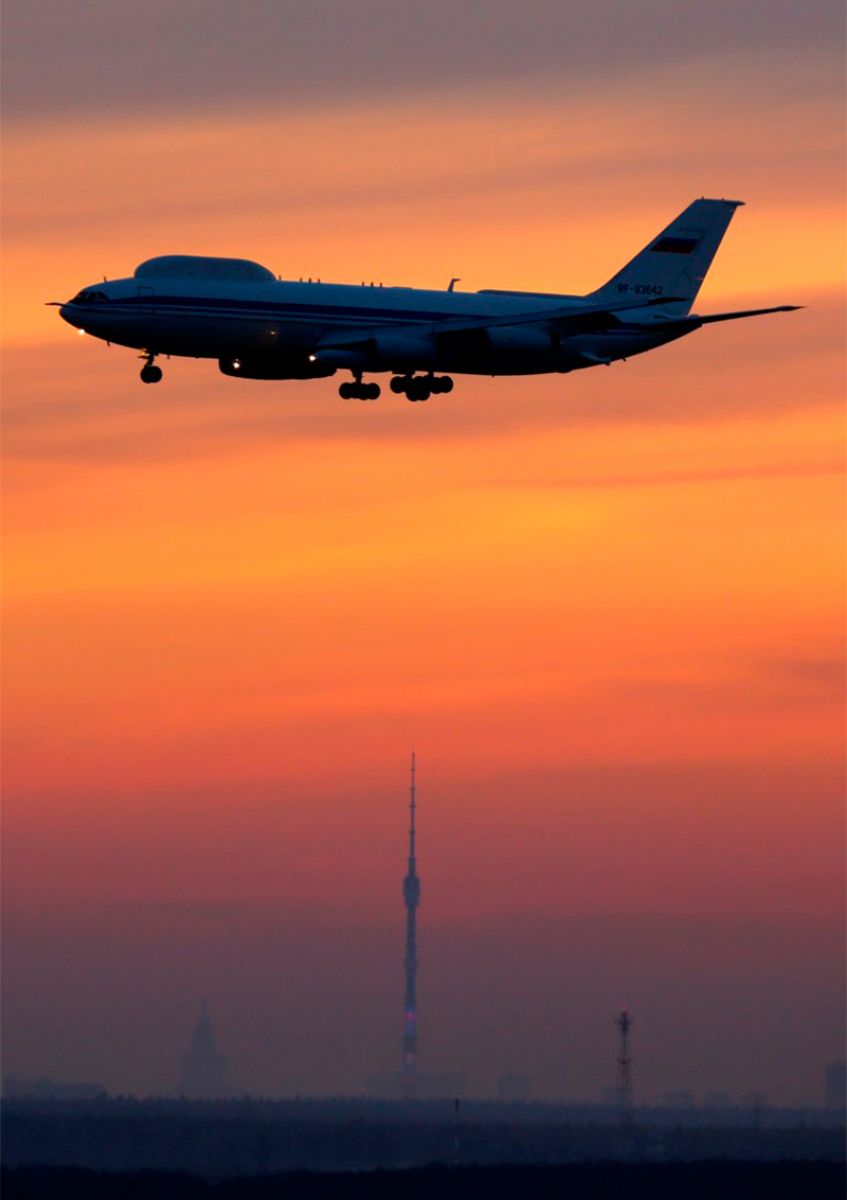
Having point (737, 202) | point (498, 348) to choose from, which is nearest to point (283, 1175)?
point (498, 348)

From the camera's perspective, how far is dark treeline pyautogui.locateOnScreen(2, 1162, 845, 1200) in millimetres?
139750

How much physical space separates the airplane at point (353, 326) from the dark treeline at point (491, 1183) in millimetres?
41358

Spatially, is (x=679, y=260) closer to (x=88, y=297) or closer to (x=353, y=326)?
(x=353, y=326)

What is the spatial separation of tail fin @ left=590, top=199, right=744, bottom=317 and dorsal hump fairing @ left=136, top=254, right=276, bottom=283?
992 inches

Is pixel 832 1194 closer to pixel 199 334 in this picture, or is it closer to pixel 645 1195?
pixel 645 1195

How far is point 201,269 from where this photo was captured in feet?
405

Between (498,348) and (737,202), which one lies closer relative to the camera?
(498,348)

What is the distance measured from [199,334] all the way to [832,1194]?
56693 millimetres

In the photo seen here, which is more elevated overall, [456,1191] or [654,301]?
[654,301]

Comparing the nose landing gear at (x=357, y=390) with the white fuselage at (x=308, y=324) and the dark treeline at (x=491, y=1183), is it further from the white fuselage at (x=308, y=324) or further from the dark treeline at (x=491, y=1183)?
the dark treeline at (x=491, y=1183)

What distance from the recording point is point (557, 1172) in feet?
508

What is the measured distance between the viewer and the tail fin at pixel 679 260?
145 meters

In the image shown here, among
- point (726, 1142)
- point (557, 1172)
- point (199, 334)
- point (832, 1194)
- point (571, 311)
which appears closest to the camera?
point (199, 334)

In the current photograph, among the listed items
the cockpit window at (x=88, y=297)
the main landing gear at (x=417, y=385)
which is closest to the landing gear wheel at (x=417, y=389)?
the main landing gear at (x=417, y=385)
